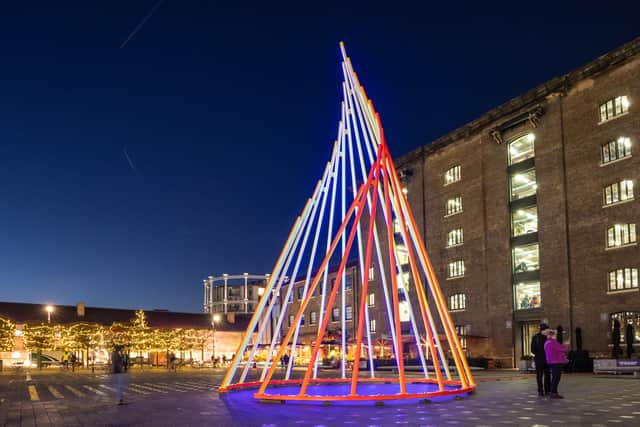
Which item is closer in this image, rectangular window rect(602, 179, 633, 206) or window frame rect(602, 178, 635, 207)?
window frame rect(602, 178, 635, 207)

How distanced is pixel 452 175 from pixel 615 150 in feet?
55.9

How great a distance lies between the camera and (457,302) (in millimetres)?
56406

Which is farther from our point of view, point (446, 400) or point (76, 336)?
point (76, 336)

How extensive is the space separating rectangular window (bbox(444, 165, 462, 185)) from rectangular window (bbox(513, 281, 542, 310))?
451 inches

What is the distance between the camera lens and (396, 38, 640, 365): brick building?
42.6 metres

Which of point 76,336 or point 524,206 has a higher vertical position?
point 524,206

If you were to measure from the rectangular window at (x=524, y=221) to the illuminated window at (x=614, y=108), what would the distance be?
838 centimetres

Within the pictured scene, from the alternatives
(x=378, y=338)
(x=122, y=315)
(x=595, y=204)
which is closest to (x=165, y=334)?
(x=122, y=315)

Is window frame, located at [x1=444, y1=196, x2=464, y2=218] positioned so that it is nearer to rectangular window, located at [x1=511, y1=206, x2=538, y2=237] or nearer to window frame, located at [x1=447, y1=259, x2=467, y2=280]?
window frame, located at [x1=447, y1=259, x2=467, y2=280]

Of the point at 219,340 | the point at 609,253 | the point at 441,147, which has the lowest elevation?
the point at 219,340

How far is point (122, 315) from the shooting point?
92062 millimetres

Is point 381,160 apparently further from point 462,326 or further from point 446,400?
point 462,326

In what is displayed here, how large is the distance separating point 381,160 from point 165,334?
191 ft

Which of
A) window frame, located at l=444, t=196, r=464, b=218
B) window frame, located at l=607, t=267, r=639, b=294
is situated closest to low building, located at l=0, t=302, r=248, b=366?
window frame, located at l=444, t=196, r=464, b=218
